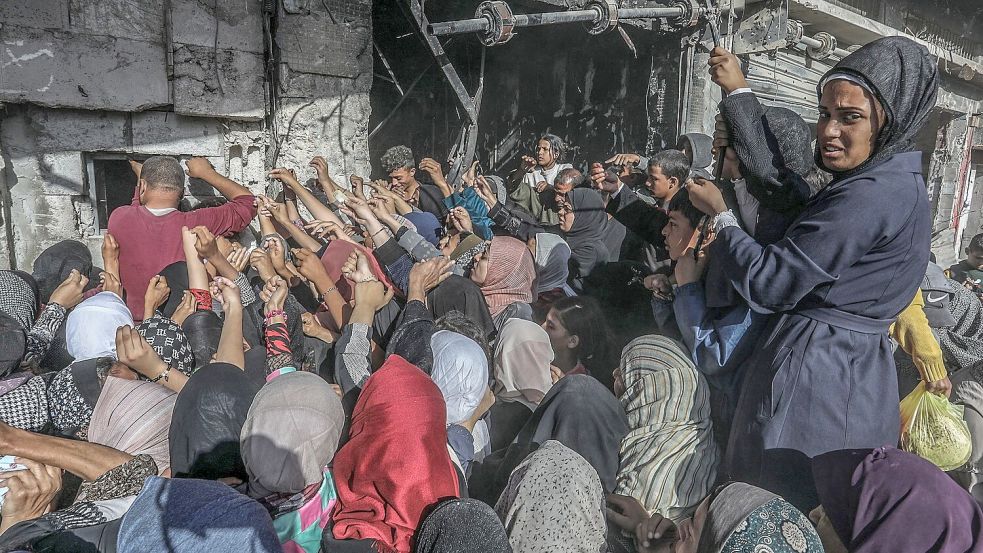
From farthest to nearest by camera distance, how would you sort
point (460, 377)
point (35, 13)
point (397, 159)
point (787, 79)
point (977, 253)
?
point (787, 79) < point (977, 253) < point (397, 159) < point (35, 13) < point (460, 377)

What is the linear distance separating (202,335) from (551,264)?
2107 mm

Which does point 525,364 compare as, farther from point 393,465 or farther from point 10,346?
point 10,346

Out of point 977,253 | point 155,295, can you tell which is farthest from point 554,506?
point 977,253

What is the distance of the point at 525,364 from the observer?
2.82m

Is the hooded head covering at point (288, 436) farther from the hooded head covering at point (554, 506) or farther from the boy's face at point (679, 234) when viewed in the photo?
the boy's face at point (679, 234)

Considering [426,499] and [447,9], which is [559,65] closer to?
[447,9]

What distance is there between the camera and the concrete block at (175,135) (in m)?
4.24

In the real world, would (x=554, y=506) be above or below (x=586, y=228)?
below

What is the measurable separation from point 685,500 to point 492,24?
13.5 feet

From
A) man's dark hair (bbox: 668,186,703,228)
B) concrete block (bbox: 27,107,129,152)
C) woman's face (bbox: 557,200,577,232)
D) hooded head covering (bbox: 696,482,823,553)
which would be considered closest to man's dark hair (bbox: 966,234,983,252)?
woman's face (bbox: 557,200,577,232)

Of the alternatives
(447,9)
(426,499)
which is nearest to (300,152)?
(447,9)

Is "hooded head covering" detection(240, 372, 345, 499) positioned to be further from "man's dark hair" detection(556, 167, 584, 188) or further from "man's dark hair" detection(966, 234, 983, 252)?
"man's dark hair" detection(966, 234, 983, 252)

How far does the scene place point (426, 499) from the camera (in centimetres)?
179

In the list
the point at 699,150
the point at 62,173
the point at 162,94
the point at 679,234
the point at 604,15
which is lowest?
the point at 62,173
